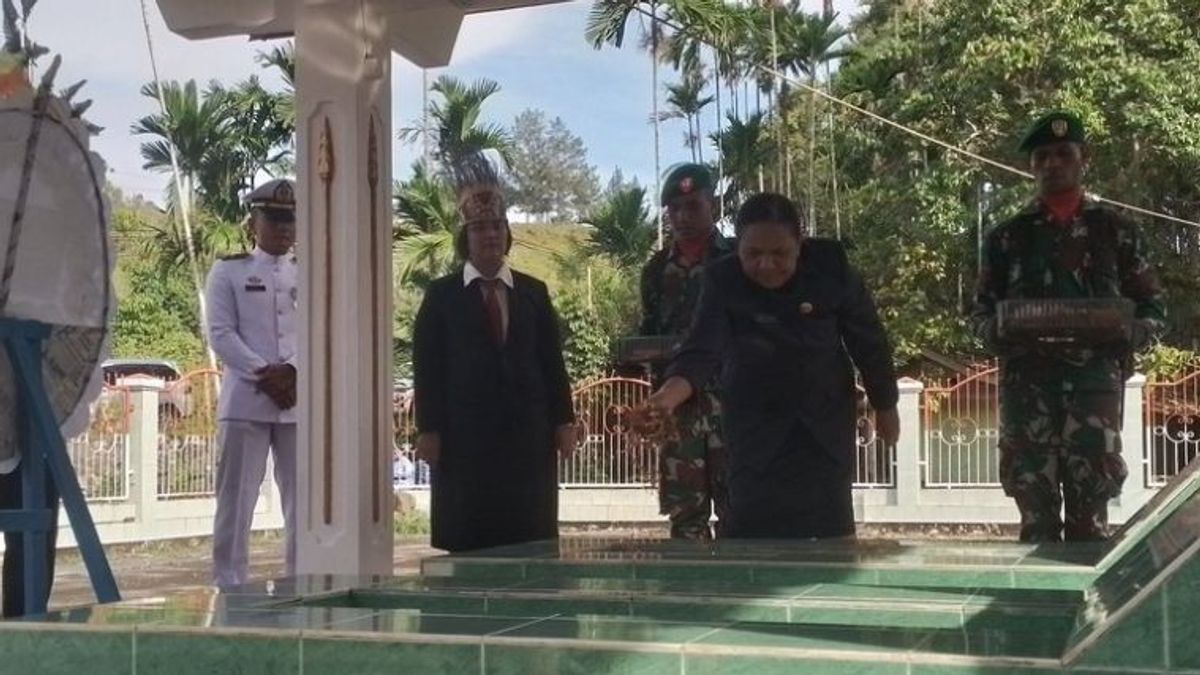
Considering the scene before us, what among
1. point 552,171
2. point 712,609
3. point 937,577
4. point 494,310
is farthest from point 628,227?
point 552,171

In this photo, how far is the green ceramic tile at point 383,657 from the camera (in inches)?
69.7

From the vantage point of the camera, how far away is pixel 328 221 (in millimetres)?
4008

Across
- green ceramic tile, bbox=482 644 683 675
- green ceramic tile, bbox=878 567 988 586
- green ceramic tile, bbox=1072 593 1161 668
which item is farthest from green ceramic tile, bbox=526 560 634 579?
green ceramic tile, bbox=1072 593 1161 668

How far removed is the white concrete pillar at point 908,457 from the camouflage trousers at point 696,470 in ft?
25.1

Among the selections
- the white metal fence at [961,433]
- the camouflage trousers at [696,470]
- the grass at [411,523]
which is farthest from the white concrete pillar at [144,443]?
the camouflage trousers at [696,470]

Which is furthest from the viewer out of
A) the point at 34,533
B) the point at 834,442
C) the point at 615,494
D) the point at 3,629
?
the point at 615,494

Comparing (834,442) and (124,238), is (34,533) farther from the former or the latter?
(124,238)

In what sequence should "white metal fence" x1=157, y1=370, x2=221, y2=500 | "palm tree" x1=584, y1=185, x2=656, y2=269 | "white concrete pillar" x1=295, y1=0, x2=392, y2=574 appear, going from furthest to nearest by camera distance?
1. "palm tree" x1=584, y1=185, x2=656, y2=269
2. "white metal fence" x1=157, y1=370, x2=221, y2=500
3. "white concrete pillar" x1=295, y1=0, x2=392, y2=574

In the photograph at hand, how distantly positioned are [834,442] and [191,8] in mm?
2386

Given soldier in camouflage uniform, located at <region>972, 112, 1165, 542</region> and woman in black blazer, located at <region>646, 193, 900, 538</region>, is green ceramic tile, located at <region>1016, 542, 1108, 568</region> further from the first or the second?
soldier in camouflage uniform, located at <region>972, 112, 1165, 542</region>

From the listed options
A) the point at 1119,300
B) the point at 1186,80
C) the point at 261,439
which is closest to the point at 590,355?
→ the point at 1186,80

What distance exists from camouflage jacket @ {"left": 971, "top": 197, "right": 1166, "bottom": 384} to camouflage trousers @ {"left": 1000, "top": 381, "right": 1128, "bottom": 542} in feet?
0.30

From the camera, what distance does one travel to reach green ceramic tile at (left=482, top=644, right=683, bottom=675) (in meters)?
1.68

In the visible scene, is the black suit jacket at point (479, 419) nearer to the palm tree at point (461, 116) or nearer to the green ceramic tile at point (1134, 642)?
the green ceramic tile at point (1134, 642)
